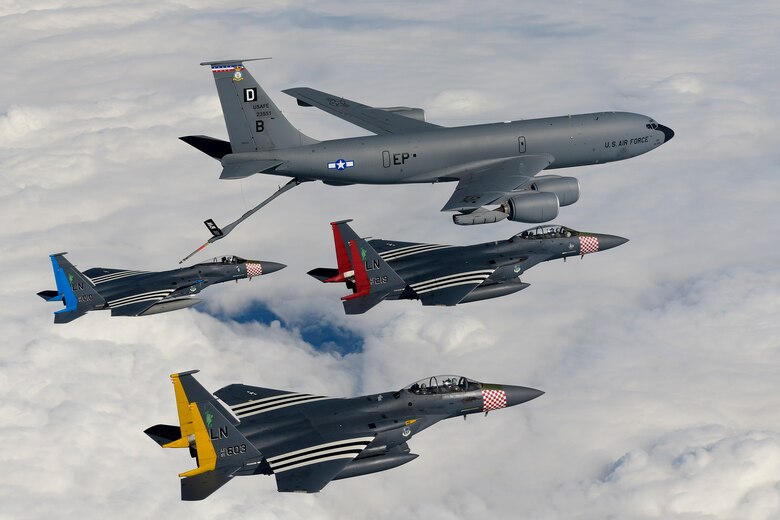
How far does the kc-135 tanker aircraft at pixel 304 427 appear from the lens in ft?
130

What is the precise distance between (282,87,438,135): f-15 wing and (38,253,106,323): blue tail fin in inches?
705

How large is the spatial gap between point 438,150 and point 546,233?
7.40m

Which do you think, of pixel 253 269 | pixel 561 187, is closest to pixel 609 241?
pixel 561 187

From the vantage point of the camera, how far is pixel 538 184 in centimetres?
5488

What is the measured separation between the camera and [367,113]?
62312 mm

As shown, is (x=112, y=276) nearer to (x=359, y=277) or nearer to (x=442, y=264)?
(x=359, y=277)

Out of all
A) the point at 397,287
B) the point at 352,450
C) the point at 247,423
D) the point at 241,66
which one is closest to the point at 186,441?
the point at 247,423

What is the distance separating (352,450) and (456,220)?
47.6ft

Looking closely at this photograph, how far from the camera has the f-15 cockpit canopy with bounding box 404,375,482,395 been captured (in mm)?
44688

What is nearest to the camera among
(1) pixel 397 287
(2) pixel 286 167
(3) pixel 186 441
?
(3) pixel 186 441

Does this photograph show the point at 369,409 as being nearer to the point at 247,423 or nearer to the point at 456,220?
the point at 247,423

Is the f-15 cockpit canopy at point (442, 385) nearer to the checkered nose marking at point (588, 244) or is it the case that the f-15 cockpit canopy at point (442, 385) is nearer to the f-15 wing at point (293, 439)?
the f-15 wing at point (293, 439)

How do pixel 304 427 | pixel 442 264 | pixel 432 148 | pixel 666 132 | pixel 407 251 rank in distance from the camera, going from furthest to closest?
1. pixel 666 132
2. pixel 432 148
3. pixel 407 251
4. pixel 442 264
5. pixel 304 427

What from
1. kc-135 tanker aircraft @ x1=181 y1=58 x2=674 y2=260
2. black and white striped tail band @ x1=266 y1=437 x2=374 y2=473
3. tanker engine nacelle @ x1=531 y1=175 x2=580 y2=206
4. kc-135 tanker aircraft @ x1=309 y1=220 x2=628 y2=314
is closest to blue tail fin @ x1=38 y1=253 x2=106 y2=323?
kc-135 tanker aircraft @ x1=181 y1=58 x2=674 y2=260
